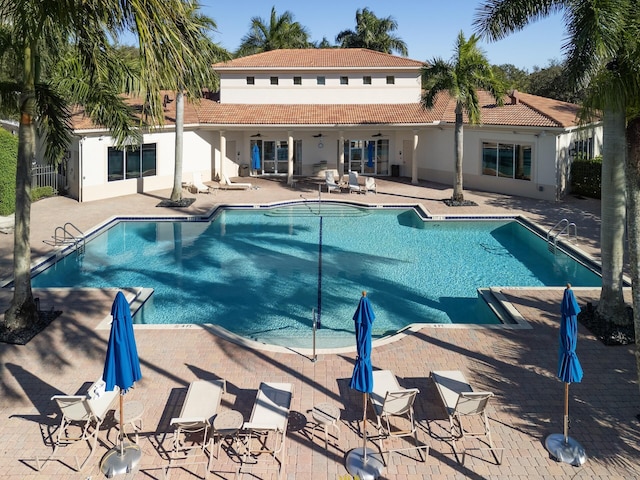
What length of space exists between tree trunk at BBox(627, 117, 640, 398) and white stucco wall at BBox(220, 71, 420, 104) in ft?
84.2

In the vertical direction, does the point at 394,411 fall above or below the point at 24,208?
below

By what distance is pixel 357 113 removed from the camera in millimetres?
33844

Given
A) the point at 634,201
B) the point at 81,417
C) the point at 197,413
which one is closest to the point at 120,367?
the point at 81,417

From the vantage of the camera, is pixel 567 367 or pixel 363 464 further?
pixel 567 367

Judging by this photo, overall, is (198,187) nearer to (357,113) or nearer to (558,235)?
(357,113)

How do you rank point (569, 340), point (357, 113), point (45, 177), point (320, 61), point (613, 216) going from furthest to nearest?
point (320, 61) → point (357, 113) → point (45, 177) → point (613, 216) → point (569, 340)

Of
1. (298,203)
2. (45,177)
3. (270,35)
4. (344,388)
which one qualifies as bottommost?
(344,388)

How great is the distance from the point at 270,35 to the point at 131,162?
28.0 metres

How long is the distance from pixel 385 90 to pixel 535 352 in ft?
86.3

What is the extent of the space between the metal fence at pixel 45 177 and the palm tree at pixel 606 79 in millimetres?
23005

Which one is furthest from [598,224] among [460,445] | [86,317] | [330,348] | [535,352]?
[86,317]

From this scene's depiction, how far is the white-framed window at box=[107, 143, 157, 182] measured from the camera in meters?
28.9

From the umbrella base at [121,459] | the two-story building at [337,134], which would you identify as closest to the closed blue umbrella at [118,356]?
the umbrella base at [121,459]

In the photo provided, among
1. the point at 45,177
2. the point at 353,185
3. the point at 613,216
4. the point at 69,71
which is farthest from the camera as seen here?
the point at 353,185
